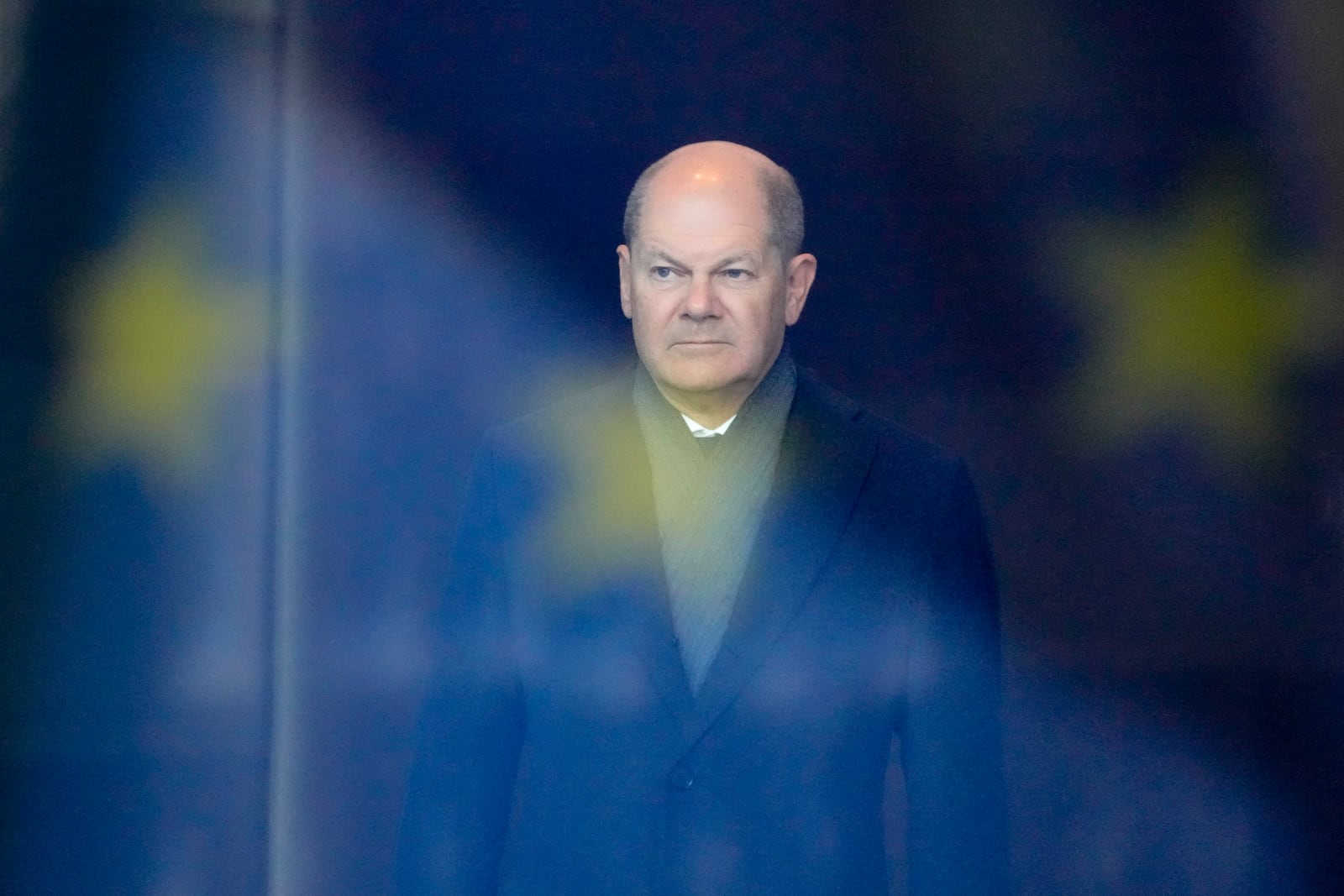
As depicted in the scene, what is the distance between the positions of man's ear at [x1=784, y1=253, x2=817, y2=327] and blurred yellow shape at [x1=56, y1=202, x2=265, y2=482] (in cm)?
55

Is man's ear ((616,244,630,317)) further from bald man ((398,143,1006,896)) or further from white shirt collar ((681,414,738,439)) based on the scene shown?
white shirt collar ((681,414,738,439))

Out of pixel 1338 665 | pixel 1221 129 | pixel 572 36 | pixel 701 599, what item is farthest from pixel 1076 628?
pixel 572 36

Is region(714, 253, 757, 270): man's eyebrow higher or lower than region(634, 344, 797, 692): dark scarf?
higher

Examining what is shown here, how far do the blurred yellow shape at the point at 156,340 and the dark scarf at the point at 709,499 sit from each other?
46 centimetres

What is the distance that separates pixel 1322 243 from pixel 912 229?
1.46 feet

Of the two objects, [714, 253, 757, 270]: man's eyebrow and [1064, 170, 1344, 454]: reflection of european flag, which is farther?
[1064, 170, 1344, 454]: reflection of european flag

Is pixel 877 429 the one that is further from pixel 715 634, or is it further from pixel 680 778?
pixel 680 778

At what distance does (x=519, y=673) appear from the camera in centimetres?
127

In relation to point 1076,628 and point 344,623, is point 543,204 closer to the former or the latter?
point 344,623

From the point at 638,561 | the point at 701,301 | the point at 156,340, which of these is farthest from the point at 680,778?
the point at 156,340

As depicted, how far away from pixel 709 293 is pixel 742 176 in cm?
13

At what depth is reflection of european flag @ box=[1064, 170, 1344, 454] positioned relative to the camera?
54.7 inches

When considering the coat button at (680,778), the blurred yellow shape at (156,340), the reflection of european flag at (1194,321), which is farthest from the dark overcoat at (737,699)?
the blurred yellow shape at (156,340)

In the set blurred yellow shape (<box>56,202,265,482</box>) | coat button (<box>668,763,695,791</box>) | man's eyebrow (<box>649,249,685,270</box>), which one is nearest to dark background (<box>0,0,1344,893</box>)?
blurred yellow shape (<box>56,202,265,482</box>)
